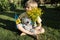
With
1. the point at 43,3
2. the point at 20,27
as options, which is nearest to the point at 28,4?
the point at 20,27

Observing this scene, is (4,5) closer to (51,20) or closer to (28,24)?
(51,20)

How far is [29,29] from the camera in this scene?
6301mm

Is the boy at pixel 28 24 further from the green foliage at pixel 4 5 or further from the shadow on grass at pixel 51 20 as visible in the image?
the green foliage at pixel 4 5

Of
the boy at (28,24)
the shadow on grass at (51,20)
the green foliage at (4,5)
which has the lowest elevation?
the green foliage at (4,5)

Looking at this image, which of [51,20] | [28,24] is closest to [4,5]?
[51,20]

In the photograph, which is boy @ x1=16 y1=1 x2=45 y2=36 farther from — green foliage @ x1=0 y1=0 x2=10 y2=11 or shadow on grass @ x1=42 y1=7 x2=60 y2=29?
green foliage @ x1=0 y1=0 x2=10 y2=11

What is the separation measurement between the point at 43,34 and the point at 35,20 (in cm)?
51

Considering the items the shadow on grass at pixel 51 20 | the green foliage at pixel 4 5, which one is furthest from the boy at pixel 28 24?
the green foliage at pixel 4 5

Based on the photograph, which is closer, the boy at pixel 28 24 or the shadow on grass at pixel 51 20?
the boy at pixel 28 24

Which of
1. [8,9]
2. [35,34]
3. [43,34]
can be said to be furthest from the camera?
[8,9]

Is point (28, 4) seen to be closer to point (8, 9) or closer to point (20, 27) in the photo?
point (20, 27)

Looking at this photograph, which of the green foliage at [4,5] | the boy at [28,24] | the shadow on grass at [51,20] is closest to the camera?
the boy at [28,24]

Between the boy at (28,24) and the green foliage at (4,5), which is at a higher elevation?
the boy at (28,24)

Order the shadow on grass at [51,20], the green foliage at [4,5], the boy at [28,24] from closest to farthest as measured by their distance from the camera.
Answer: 1. the boy at [28,24]
2. the shadow on grass at [51,20]
3. the green foliage at [4,5]
